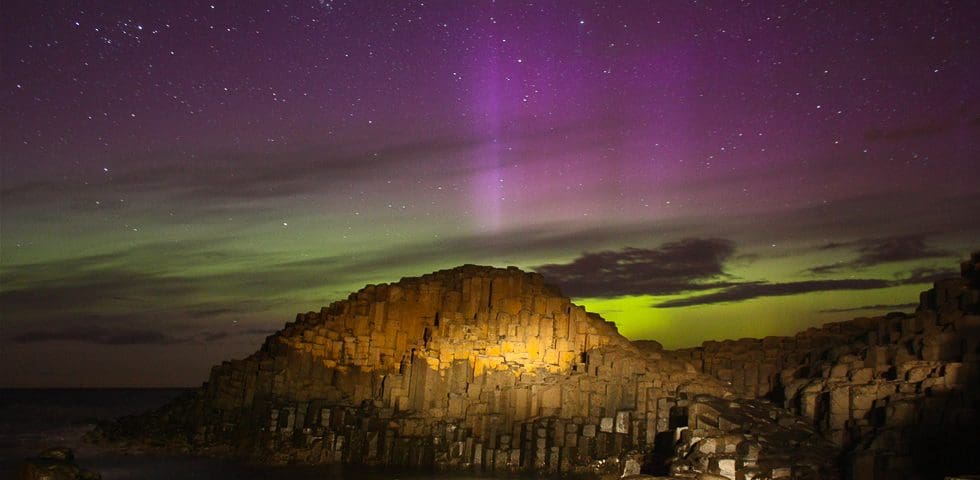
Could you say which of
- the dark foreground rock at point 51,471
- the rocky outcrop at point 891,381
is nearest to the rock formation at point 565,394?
the rocky outcrop at point 891,381

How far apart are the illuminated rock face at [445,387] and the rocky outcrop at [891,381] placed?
3176 mm

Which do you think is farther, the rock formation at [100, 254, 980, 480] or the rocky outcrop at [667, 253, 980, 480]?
the rock formation at [100, 254, 980, 480]

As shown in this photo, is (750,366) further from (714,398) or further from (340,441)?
(340,441)

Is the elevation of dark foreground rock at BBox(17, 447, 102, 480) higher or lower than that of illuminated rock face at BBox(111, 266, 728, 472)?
lower

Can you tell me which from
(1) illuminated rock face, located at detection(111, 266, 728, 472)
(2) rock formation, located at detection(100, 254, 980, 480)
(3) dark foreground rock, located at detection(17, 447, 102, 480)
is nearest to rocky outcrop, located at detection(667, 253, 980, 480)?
(2) rock formation, located at detection(100, 254, 980, 480)

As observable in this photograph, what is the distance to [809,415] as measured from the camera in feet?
114

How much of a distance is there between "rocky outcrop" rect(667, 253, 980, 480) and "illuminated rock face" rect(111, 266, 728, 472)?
10.4ft

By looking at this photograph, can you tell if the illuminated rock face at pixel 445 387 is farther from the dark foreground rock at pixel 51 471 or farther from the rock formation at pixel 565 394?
the dark foreground rock at pixel 51 471

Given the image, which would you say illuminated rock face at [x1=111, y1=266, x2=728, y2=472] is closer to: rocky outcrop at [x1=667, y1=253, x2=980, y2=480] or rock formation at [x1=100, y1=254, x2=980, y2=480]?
rock formation at [x1=100, y1=254, x2=980, y2=480]

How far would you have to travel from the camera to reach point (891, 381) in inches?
1280

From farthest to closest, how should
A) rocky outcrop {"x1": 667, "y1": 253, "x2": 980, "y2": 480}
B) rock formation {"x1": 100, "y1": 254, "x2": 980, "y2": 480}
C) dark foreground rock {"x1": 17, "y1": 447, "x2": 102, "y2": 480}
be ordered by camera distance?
rock formation {"x1": 100, "y1": 254, "x2": 980, "y2": 480}, rocky outcrop {"x1": 667, "y1": 253, "x2": 980, "y2": 480}, dark foreground rock {"x1": 17, "y1": 447, "x2": 102, "y2": 480}

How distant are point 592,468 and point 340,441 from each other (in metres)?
11.5

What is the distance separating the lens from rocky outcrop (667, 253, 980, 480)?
28.6 metres

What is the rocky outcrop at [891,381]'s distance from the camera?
2864 centimetres
